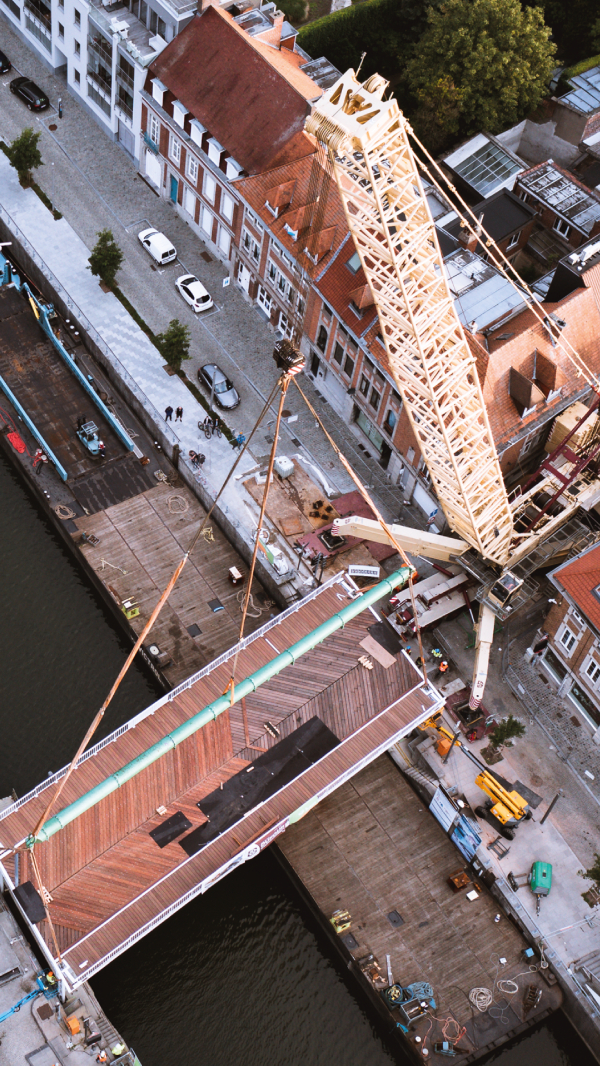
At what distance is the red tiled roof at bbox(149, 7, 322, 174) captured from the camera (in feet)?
319

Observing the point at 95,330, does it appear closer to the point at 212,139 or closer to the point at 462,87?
the point at 212,139

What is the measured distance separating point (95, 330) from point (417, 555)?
3302cm

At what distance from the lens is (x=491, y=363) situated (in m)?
86.9

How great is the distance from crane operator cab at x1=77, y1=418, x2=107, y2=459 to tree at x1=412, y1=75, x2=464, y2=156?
41.6 m

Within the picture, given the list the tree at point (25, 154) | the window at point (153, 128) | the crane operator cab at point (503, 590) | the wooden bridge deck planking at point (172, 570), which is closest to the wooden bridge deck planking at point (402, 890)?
the crane operator cab at point (503, 590)

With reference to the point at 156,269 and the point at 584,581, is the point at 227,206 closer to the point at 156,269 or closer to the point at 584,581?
the point at 156,269

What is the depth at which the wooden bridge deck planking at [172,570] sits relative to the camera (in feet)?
284

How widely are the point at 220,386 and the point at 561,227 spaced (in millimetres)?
34323

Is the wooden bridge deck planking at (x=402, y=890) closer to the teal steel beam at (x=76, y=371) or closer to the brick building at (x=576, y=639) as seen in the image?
the brick building at (x=576, y=639)

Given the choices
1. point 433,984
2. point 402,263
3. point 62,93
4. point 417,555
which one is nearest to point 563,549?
point 417,555

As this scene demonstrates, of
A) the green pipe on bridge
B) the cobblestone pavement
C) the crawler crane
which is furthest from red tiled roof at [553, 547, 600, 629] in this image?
the green pipe on bridge

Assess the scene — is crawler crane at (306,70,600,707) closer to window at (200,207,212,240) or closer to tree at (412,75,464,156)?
window at (200,207,212,240)

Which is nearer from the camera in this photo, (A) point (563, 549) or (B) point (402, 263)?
(B) point (402, 263)

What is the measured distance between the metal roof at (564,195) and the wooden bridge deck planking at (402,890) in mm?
51390
